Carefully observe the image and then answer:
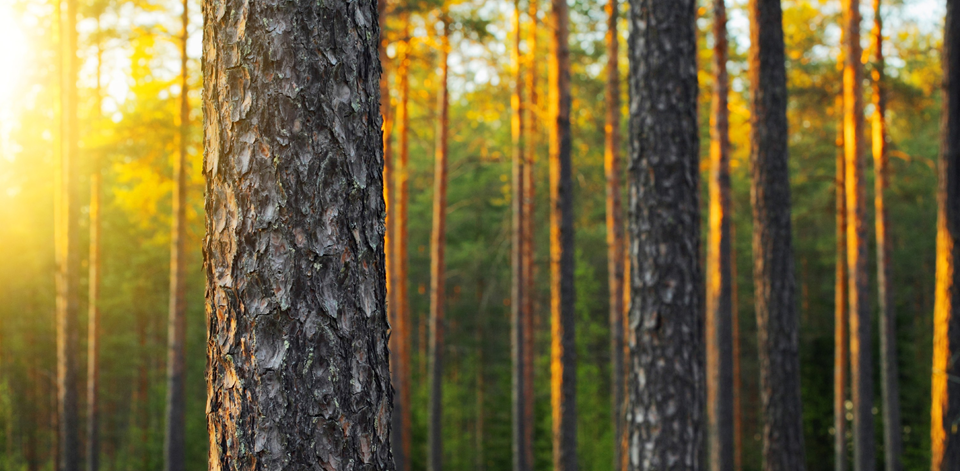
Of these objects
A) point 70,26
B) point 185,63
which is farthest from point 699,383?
point 70,26

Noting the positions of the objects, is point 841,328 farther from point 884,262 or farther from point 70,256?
point 70,256

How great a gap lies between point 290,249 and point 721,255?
406 inches

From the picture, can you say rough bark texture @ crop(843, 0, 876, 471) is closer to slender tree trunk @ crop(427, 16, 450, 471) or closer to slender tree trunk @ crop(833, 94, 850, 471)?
slender tree trunk @ crop(833, 94, 850, 471)

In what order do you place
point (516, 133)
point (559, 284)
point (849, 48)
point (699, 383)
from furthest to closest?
point (516, 133) < point (849, 48) < point (559, 284) < point (699, 383)

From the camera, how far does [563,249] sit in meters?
10.9

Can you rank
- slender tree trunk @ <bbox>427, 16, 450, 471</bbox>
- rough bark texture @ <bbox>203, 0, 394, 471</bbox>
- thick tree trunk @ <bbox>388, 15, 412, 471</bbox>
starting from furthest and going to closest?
slender tree trunk @ <bbox>427, 16, 450, 471</bbox> < thick tree trunk @ <bbox>388, 15, 412, 471</bbox> < rough bark texture @ <bbox>203, 0, 394, 471</bbox>

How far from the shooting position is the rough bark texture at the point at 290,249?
65.1 inches

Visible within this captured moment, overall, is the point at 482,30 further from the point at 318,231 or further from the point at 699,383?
the point at 318,231

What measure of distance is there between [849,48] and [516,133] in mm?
6560

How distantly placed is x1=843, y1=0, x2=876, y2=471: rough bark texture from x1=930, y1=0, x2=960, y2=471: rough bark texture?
669cm

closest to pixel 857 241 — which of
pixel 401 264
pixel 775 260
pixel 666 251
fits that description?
pixel 775 260

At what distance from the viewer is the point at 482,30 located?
473 inches

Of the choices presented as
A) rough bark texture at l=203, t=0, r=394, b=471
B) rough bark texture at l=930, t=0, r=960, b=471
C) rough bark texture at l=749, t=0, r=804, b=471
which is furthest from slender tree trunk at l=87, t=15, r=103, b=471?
rough bark texture at l=930, t=0, r=960, b=471

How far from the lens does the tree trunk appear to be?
1402 centimetres
